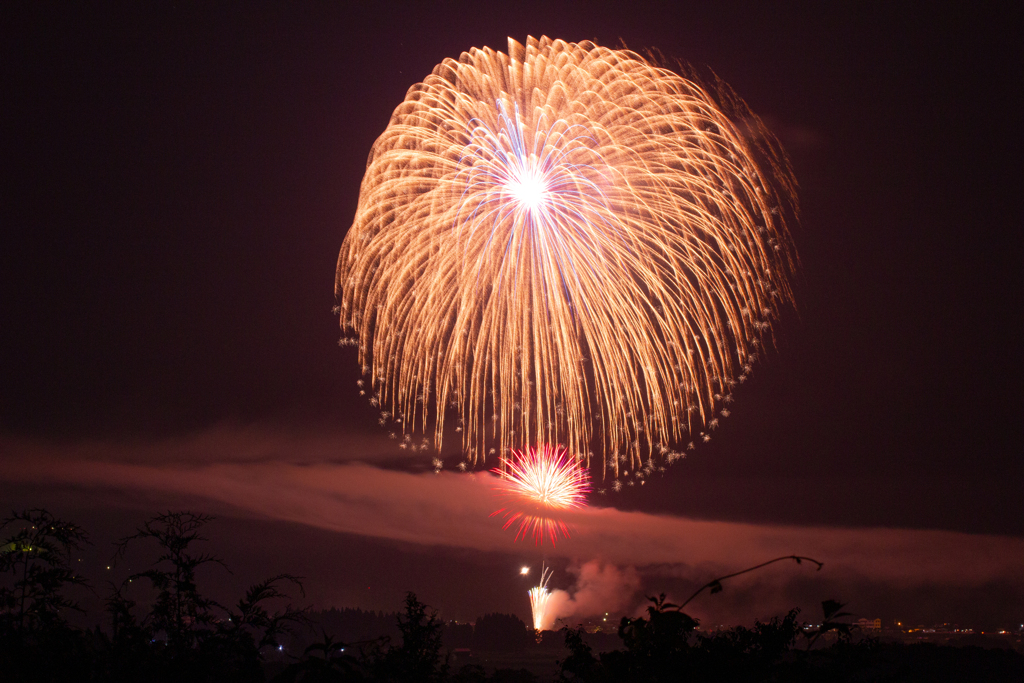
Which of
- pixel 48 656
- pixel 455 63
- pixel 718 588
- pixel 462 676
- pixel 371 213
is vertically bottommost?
pixel 462 676

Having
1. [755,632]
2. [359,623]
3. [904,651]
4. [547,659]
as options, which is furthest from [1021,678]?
[755,632]

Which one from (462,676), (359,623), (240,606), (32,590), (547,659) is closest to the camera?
(240,606)

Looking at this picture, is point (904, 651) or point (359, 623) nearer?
point (904, 651)

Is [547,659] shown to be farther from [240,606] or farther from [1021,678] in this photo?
[240,606]

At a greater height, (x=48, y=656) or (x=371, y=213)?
(x=371, y=213)

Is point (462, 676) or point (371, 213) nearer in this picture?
point (462, 676)

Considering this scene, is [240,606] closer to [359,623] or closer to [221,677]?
[221,677]

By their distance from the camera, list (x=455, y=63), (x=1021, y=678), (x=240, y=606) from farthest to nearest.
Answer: (x=1021, y=678) → (x=455, y=63) → (x=240, y=606)

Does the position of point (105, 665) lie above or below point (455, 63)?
below

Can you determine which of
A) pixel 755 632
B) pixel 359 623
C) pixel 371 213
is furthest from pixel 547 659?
pixel 755 632
